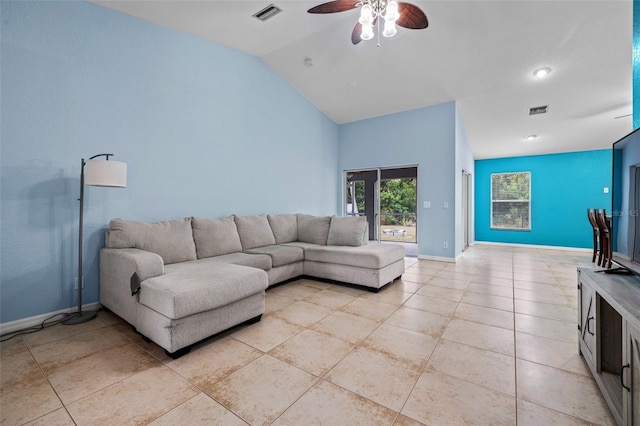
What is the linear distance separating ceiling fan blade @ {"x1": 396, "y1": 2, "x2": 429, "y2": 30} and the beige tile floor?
295cm

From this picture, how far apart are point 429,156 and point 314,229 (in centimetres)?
288

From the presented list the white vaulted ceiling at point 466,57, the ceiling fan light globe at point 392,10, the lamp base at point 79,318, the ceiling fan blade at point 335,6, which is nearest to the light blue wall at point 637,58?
the white vaulted ceiling at point 466,57

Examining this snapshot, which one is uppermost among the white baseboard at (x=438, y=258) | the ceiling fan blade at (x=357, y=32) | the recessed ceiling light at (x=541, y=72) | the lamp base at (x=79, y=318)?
the recessed ceiling light at (x=541, y=72)

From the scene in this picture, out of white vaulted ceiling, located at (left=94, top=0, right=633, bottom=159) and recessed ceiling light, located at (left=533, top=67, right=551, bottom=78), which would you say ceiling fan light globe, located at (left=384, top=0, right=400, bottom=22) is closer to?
white vaulted ceiling, located at (left=94, top=0, right=633, bottom=159)

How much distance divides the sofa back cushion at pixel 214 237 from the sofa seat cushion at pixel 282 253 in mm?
270

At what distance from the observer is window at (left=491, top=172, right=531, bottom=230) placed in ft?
24.8

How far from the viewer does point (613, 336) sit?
1592mm

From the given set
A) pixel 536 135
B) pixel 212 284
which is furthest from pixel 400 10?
pixel 536 135

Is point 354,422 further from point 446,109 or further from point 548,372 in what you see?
point 446,109

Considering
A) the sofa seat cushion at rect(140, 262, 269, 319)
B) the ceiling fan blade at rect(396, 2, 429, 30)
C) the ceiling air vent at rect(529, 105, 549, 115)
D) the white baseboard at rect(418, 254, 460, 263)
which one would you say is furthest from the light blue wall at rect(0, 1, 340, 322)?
the ceiling air vent at rect(529, 105, 549, 115)

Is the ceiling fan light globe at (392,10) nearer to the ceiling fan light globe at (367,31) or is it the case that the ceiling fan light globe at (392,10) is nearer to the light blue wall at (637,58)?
the ceiling fan light globe at (367,31)

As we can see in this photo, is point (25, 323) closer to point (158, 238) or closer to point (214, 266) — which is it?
point (158, 238)

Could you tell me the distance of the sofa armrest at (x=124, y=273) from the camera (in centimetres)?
225

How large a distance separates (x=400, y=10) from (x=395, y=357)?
3.08m
